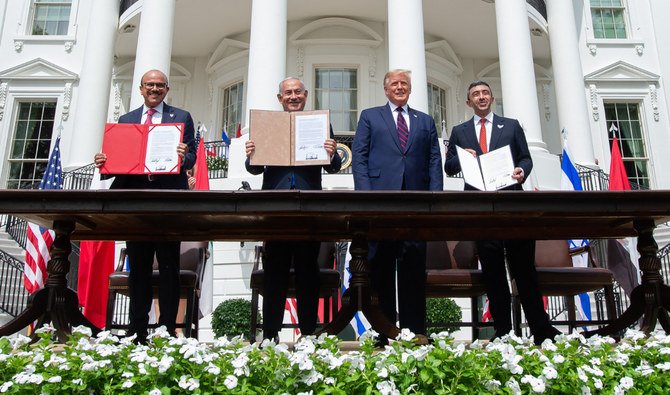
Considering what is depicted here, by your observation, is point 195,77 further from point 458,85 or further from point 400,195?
point 400,195

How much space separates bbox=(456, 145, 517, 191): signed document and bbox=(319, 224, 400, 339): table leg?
1042 mm

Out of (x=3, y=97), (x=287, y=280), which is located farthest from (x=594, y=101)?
(x=3, y=97)

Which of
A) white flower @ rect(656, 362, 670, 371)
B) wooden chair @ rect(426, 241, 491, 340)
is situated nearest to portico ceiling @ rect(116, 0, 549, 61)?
wooden chair @ rect(426, 241, 491, 340)

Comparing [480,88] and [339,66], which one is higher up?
[339,66]

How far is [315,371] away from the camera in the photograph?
110 inches

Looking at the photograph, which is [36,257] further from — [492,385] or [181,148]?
[492,385]


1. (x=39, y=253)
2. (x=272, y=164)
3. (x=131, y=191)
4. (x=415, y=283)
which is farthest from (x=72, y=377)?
(x=39, y=253)

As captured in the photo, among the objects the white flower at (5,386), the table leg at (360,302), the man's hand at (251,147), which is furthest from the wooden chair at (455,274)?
the white flower at (5,386)

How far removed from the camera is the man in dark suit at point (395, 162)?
449 cm

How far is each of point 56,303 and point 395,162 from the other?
8.47ft

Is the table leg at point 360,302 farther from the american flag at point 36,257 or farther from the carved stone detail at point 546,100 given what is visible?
the carved stone detail at point 546,100

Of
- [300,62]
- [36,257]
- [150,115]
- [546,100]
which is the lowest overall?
[36,257]

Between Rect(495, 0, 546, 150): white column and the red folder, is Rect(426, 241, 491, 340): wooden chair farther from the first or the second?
Rect(495, 0, 546, 150): white column

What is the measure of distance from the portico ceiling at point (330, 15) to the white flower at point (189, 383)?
15038mm
